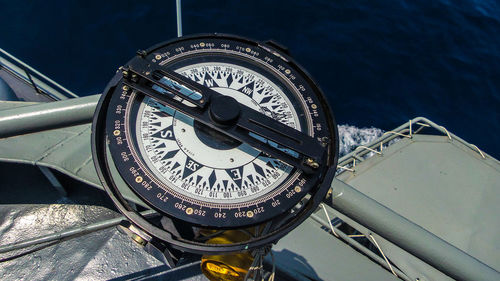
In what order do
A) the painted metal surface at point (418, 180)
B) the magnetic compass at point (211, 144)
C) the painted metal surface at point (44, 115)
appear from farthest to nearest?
the painted metal surface at point (418, 180) < the painted metal surface at point (44, 115) < the magnetic compass at point (211, 144)

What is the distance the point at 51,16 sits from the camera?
12.0 m

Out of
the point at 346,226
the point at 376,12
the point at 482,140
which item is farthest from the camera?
the point at 376,12

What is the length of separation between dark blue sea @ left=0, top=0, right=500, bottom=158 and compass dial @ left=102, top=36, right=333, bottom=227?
874 centimetres

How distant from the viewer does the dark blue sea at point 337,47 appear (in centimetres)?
1142

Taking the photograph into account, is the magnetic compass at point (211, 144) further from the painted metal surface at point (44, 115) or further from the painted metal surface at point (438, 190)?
the painted metal surface at point (438, 190)

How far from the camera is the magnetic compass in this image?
7.41 ft

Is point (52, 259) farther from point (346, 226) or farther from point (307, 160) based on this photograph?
point (346, 226)

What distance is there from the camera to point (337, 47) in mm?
12758

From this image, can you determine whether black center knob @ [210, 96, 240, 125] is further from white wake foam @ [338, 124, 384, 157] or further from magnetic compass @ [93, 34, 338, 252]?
white wake foam @ [338, 124, 384, 157]

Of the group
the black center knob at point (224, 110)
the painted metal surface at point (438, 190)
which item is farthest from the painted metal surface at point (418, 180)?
the black center knob at point (224, 110)

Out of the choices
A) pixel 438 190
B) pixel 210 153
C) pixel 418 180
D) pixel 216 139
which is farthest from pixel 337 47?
pixel 210 153

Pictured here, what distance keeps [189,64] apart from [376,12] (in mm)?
13438

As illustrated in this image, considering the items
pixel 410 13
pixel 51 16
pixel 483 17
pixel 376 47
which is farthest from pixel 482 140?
pixel 51 16

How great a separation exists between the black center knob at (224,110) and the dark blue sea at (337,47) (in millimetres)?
9198
